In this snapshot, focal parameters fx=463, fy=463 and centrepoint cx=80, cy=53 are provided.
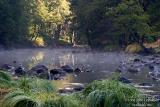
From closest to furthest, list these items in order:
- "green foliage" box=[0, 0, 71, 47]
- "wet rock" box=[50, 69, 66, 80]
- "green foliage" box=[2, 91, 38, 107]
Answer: "green foliage" box=[2, 91, 38, 107] < "wet rock" box=[50, 69, 66, 80] < "green foliage" box=[0, 0, 71, 47]

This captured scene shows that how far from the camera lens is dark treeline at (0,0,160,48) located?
2115 inches

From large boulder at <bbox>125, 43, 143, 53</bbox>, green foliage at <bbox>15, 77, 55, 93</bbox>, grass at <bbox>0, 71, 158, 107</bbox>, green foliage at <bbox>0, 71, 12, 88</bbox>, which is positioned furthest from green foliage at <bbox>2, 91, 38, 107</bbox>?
large boulder at <bbox>125, 43, 143, 53</bbox>

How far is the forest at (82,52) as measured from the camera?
9.77 metres

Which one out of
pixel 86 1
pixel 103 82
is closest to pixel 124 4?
pixel 86 1

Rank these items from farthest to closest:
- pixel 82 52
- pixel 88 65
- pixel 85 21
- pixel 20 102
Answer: pixel 85 21 → pixel 82 52 → pixel 88 65 → pixel 20 102

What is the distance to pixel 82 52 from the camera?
57.2 metres

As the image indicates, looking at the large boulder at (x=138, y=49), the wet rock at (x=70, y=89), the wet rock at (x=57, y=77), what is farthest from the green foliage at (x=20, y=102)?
the large boulder at (x=138, y=49)

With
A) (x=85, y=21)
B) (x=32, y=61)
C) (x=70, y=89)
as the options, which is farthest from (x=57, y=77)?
(x=85, y=21)

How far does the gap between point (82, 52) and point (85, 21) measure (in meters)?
7.31

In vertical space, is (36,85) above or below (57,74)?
above

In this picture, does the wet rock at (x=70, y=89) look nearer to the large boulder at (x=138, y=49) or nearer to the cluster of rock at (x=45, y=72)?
the cluster of rock at (x=45, y=72)

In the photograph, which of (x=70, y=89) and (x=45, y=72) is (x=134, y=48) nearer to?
(x=45, y=72)

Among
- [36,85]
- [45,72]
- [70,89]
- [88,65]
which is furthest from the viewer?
[88,65]

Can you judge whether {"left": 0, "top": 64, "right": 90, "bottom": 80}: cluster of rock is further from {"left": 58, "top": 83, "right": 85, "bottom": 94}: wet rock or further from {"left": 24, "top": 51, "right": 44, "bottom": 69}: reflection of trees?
{"left": 24, "top": 51, "right": 44, "bottom": 69}: reflection of trees
